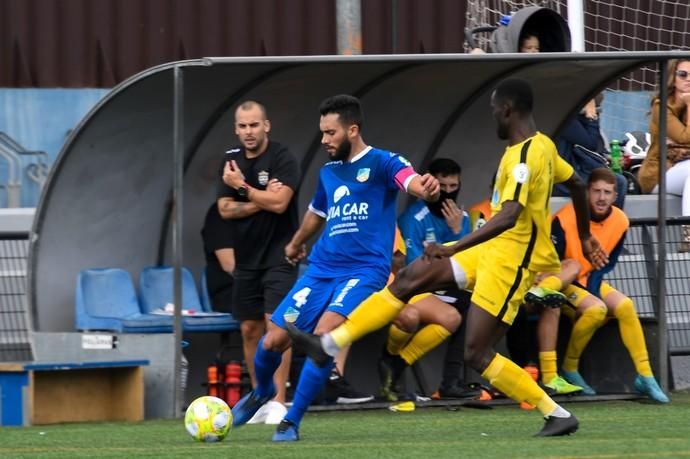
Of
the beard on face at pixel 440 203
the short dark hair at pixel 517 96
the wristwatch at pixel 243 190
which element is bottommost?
the beard on face at pixel 440 203

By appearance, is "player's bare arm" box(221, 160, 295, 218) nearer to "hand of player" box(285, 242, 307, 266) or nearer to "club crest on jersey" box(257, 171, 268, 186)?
"club crest on jersey" box(257, 171, 268, 186)

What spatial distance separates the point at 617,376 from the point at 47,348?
13.2 feet

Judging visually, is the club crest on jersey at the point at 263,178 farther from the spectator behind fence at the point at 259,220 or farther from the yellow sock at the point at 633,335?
the yellow sock at the point at 633,335

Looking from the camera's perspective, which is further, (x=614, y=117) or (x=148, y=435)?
(x=614, y=117)

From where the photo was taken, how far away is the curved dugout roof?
417 inches

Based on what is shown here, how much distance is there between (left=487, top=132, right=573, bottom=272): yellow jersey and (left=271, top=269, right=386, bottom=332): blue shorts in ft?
2.34

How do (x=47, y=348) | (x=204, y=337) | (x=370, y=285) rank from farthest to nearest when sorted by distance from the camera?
(x=204, y=337) < (x=47, y=348) < (x=370, y=285)

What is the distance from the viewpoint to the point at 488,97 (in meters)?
11.7

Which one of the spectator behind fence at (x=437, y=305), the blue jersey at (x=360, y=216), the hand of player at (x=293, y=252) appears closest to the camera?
the blue jersey at (x=360, y=216)

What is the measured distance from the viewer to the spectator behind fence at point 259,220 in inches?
402

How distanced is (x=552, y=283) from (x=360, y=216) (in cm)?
248

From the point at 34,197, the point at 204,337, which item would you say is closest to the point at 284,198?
the point at 204,337

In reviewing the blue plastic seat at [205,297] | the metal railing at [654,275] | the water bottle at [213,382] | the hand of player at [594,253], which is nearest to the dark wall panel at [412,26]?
the metal railing at [654,275]

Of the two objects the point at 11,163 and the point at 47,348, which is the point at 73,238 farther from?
the point at 11,163
